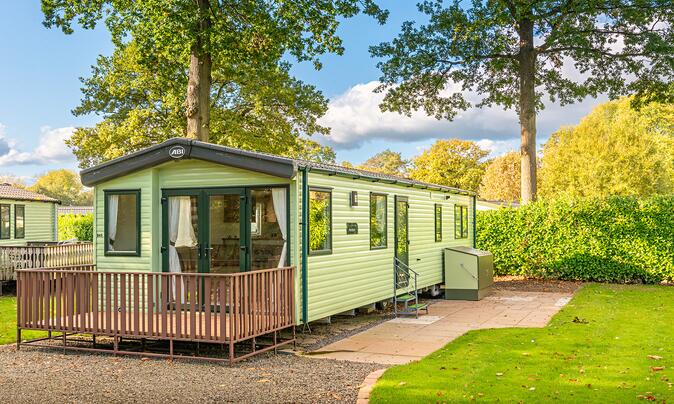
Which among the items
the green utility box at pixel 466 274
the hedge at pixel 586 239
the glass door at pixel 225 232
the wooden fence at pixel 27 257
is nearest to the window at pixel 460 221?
the green utility box at pixel 466 274

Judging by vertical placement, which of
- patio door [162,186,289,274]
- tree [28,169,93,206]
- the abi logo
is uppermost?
tree [28,169,93,206]

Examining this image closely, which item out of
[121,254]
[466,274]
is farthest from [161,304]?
[466,274]

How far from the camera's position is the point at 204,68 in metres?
18.1

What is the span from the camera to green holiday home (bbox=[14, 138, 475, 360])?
8367mm

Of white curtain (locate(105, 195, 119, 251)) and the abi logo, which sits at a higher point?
the abi logo

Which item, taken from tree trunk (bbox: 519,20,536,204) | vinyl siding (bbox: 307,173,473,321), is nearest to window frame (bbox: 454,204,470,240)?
vinyl siding (bbox: 307,173,473,321)

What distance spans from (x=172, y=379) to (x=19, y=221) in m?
17.5

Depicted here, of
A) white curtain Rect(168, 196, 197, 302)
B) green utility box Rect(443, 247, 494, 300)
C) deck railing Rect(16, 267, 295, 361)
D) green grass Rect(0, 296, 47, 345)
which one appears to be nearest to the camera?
deck railing Rect(16, 267, 295, 361)

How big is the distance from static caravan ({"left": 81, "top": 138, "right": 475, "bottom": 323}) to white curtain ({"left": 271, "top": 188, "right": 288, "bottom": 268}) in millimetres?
14

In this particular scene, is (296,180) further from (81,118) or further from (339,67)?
(81,118)

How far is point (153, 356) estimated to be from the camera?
839 centimetres

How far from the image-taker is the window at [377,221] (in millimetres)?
11672

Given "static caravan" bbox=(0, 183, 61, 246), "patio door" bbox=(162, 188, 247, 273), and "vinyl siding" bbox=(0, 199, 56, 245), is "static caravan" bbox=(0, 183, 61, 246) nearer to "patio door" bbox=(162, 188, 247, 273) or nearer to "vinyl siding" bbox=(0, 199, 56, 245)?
"vinyl siding" bbox=(0, 199, 56, 245)

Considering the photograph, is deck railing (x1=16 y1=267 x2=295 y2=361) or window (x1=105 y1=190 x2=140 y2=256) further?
window (x1=105 y1=190 x2=140 y2=256)
